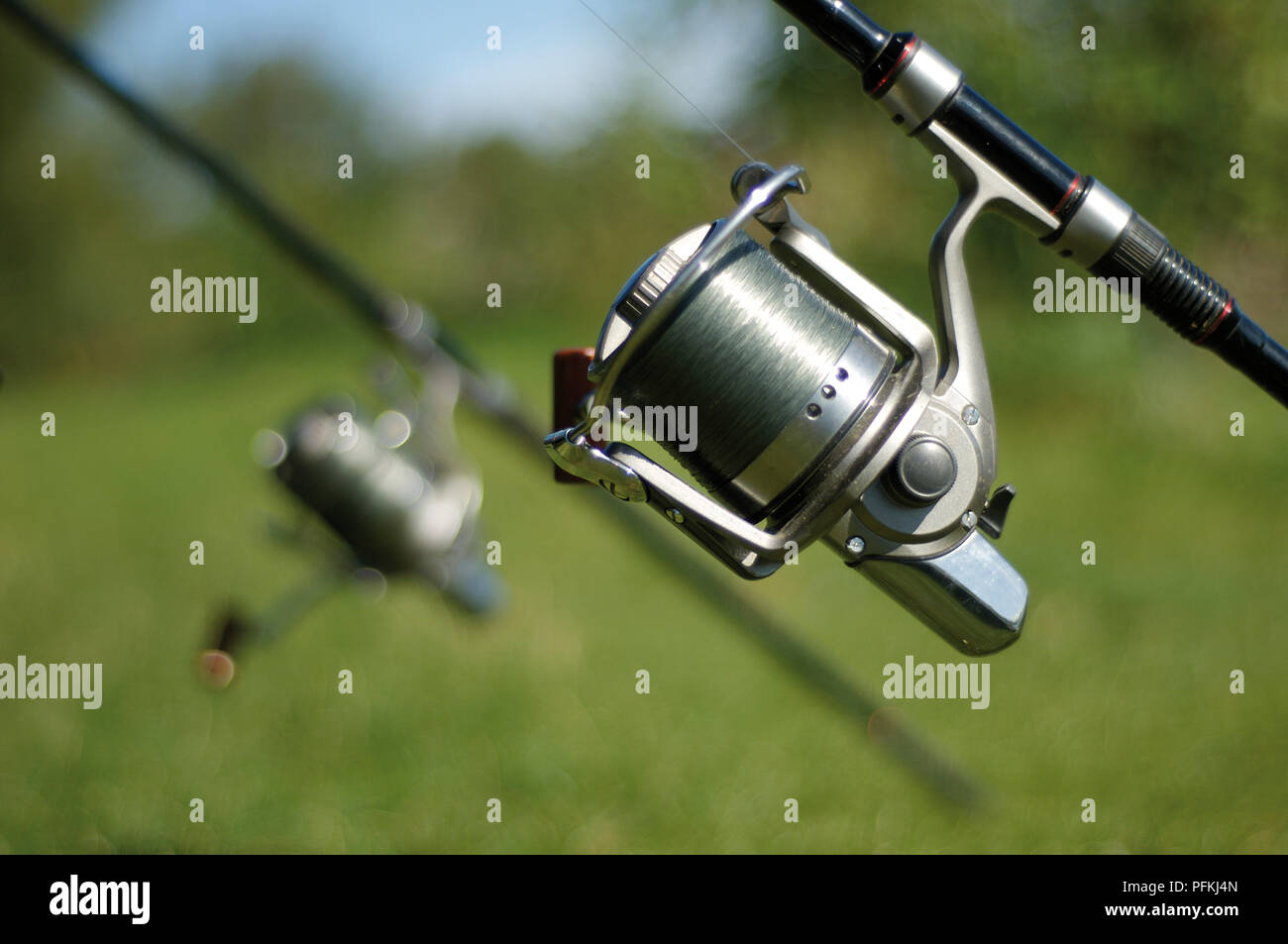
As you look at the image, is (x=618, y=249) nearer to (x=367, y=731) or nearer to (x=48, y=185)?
(x=48, y=185)

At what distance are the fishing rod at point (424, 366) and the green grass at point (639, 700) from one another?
0.40 ft

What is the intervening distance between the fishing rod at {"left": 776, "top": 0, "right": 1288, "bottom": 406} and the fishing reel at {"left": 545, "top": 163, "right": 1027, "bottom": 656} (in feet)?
0.28

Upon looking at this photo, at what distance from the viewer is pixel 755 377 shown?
1346 millimetres

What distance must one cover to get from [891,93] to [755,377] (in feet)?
1.28

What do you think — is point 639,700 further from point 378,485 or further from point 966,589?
point 966,589

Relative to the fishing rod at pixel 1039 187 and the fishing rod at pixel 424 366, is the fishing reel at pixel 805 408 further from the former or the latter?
the fishing rod at pixel 424 366

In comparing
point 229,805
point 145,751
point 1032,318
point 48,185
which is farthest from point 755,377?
point 48,185

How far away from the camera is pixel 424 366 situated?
243 cm

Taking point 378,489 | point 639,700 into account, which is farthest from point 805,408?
point 639,700

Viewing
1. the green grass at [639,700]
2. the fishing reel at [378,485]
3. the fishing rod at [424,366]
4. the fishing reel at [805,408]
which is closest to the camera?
the fishing reel at [805,408]

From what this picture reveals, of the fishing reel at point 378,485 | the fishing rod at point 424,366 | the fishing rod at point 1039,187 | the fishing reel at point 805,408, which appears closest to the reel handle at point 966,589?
Result: the fishing reel at point 805,408

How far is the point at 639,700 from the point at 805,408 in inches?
104

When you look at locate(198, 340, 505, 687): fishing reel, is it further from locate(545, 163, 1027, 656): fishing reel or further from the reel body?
locate(545, 163, 1027, 656): fishing reel

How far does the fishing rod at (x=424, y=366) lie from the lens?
7.08ft
